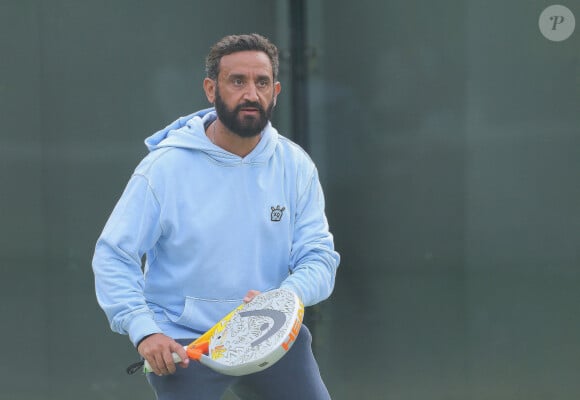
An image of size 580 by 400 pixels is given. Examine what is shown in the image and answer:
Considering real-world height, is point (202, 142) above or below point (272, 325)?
above

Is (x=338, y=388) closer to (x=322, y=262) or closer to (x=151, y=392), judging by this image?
(x=151, y=392)

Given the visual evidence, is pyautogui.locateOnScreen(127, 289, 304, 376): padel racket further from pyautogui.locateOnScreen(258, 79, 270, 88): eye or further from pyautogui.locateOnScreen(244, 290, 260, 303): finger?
pyautogui.locateOnScreen(258, 79, 270, 88): eye

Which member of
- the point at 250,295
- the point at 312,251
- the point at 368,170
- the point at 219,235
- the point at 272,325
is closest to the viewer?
the point at 272,325

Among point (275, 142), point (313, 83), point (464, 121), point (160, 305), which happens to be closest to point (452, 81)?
point (464, 121)

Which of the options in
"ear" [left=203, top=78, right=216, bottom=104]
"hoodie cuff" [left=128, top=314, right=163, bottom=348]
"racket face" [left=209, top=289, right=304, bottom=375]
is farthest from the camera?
"ear" [left=203, top=78, right=216, bottom=104]

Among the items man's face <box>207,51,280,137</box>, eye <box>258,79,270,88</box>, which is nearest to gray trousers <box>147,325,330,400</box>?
man's face <box>207,51,280,137</box>

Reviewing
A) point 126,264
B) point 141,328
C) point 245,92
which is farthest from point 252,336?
point 245,92

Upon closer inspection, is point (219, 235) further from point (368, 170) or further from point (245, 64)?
point (368, 170)

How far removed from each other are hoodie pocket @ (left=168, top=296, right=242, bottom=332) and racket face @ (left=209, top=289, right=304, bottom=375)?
0.18 meters

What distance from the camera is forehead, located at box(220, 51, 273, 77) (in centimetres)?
344

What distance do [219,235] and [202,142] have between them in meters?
0.28

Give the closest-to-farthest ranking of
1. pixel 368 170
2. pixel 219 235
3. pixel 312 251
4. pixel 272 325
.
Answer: pixel 272 325 < pixel 219 235 < pixel 312 251 < pixel 368 170

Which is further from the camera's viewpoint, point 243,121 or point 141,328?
point 243,121

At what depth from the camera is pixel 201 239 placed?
3369 millimetres
